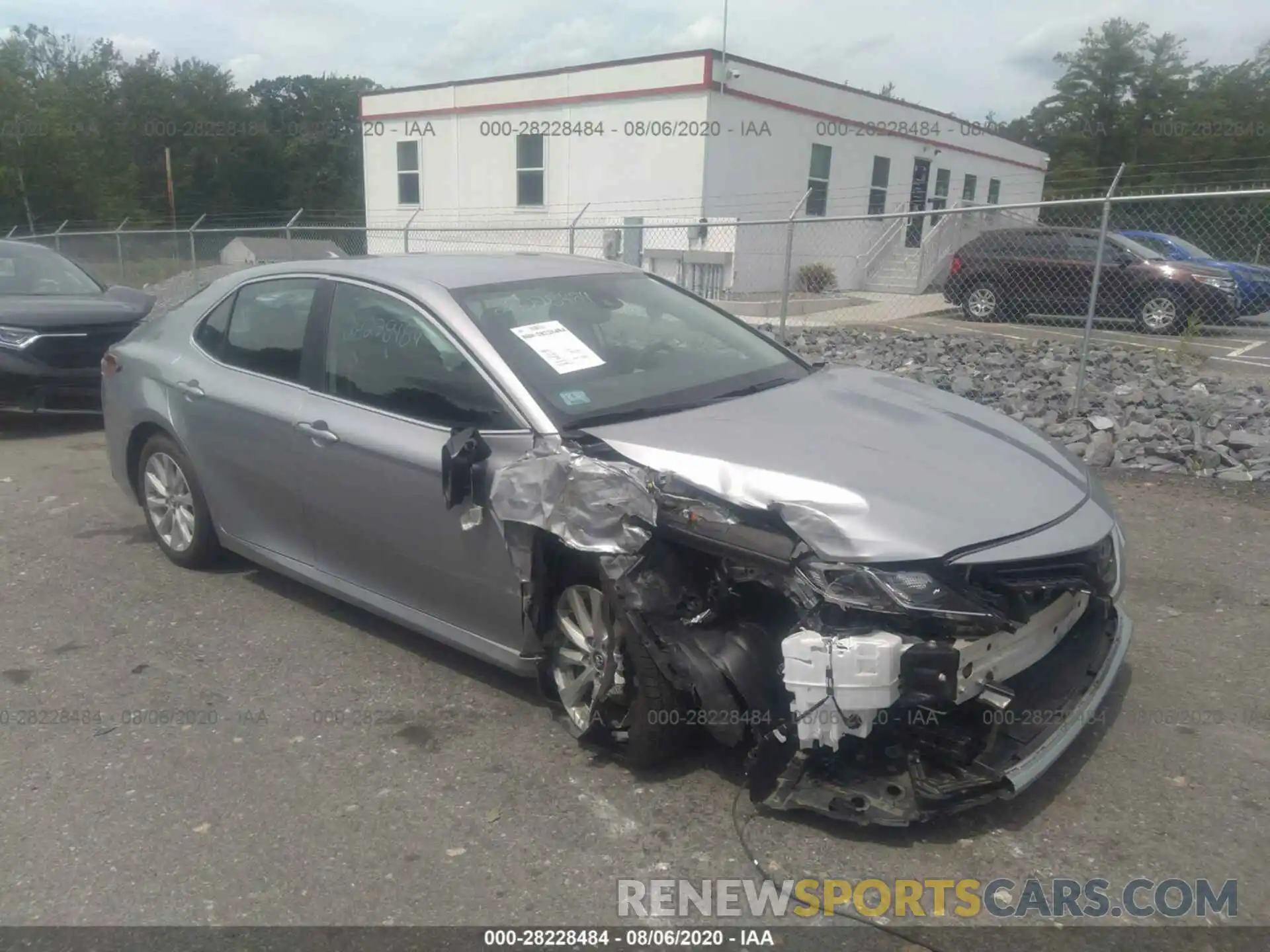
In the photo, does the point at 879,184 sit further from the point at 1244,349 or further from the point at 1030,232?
the point at 1244,349

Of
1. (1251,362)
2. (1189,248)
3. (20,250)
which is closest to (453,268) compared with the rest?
(20,250)

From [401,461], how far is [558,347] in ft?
2.40

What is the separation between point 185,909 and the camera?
107 inches

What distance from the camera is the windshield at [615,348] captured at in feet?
11.8

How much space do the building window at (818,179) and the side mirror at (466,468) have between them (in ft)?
60.6

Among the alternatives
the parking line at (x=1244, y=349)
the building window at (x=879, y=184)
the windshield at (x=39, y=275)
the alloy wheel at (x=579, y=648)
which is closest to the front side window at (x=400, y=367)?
the alloy wheel at (x=579, y=648)

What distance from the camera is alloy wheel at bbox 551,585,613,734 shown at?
3322mm

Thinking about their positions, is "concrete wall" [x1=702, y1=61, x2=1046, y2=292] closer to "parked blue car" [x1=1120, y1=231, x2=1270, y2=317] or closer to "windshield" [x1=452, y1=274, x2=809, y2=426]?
"parked blue car" [x1=1120, y1=231, x2=1270, y2=317]

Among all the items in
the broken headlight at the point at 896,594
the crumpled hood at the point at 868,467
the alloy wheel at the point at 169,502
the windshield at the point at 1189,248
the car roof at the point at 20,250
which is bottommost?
the alloy wheel at the point at 169,502

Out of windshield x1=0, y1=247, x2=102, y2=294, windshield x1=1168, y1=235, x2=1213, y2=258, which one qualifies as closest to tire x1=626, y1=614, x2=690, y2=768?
windshield x1=0, y1=247, x2=102, y2=294

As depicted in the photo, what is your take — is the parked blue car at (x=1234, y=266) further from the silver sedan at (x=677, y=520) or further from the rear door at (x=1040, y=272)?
the silver sedan at (x=677, y=520)

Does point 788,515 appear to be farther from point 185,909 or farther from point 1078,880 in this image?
point 185,909

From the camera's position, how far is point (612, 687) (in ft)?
10.6

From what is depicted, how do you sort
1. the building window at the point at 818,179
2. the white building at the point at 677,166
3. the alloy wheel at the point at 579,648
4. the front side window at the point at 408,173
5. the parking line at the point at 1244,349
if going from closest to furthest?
1. the alloy wheel at the point at 579,648
2. the parking line at the point at 1244,349
3. the white building at the point at 677,166
4. the building window at the point at 818,179
5. the front side window at the point at 408,173
